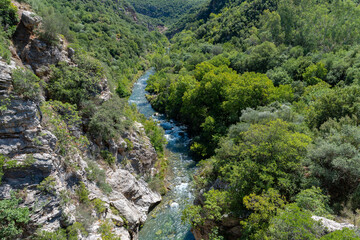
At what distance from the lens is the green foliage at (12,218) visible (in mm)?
10758

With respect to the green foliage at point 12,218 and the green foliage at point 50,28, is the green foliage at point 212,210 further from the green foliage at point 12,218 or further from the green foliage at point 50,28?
the green foliage at point 50,28

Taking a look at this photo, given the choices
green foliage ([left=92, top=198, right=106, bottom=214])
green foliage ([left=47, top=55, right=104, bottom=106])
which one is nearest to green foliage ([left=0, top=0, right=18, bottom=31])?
green foliage ([left=47, top=55, right=104, bottom=106])

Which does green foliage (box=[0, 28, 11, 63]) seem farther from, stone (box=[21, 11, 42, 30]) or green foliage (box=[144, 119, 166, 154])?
green foliage (box=[144, 119, 166, 154])

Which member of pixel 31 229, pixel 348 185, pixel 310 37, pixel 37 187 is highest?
pixel 310 37

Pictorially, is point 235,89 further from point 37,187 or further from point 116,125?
point 37,187

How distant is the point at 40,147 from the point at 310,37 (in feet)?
171

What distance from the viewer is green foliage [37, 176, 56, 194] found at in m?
12.9

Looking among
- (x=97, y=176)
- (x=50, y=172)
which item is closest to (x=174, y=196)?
(x=97, y=176)

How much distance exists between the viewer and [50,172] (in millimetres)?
13695

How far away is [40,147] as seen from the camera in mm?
13727

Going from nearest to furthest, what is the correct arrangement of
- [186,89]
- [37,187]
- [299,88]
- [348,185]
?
[37,187] → [348,185] → [299,88] → [186,89]

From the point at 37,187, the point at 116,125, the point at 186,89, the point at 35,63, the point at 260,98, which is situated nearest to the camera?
the point at 37,187

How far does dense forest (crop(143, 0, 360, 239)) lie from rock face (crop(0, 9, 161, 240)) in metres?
6.26

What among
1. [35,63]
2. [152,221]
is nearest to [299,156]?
[152,221]
